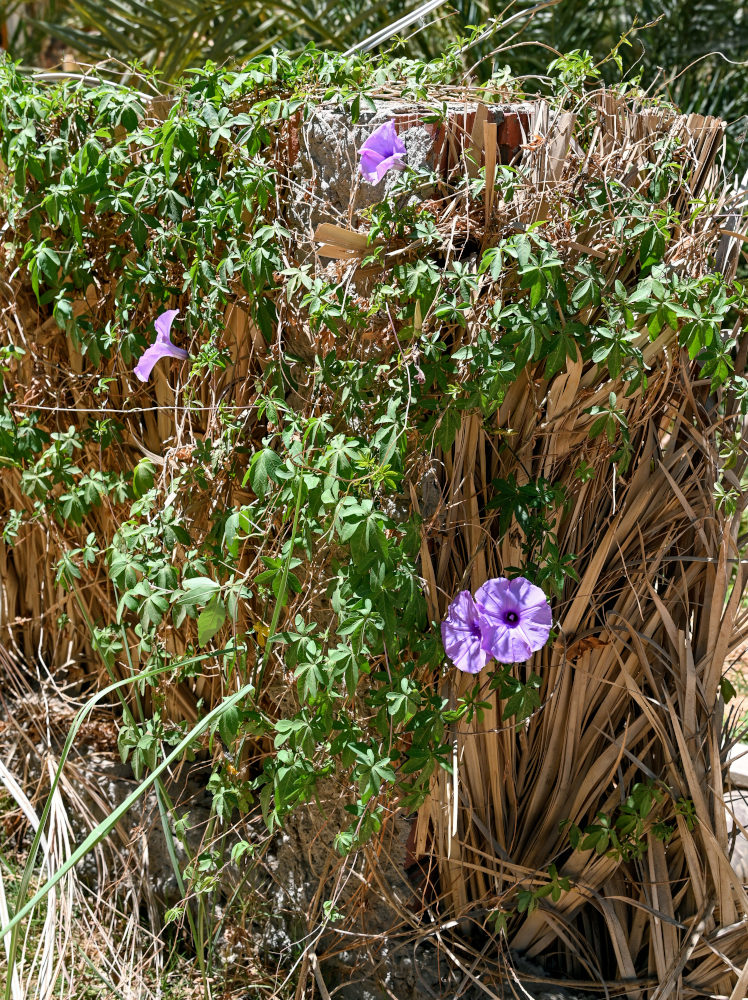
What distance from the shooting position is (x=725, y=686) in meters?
1.63

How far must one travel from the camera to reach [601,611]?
1579 mm

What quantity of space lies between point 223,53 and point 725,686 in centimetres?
384

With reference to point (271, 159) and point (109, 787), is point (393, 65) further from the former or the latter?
point (109, 787)

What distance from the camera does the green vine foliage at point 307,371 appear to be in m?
1.33

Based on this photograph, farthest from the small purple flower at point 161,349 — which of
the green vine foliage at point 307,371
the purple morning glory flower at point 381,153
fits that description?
the purple morning glory flower at point 381,153

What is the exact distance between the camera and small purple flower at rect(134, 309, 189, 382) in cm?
166

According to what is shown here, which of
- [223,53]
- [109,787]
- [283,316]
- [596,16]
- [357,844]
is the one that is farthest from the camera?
[596,16]

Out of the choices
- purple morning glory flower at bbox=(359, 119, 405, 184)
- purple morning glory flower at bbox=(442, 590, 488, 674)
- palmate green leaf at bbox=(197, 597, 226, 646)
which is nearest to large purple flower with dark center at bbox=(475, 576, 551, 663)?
purple morning glory flower at bbox=(442, 590, 488, 674)

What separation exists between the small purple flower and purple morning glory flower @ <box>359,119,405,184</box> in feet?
1.48

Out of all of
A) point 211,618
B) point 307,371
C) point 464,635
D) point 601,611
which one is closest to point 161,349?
point 307,371

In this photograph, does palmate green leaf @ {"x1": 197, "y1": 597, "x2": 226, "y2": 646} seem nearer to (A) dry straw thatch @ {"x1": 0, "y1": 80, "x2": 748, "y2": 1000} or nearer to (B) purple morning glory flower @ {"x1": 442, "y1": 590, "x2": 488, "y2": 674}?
(A) dry straw thatch @ {"x1": 0, "y1": 80, "x2": 748, "y2": 1000}

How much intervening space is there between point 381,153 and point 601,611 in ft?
2.71

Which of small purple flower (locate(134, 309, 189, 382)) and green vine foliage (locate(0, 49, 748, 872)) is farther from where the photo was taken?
small purple flower (locate(134, 309, 189, 382))

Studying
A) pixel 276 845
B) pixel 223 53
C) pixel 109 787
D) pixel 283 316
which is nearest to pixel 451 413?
pixel 283 316
